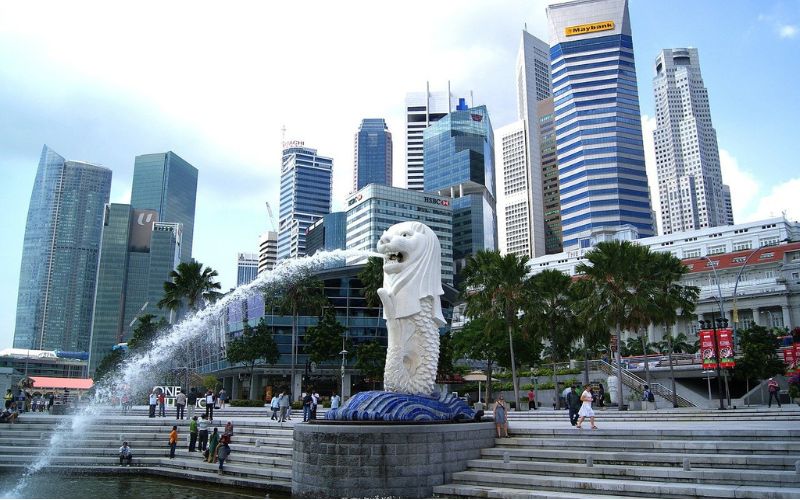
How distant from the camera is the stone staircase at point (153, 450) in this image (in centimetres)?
1853

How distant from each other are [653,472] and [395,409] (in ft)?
20.7

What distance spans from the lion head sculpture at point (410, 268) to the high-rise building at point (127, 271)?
161 m

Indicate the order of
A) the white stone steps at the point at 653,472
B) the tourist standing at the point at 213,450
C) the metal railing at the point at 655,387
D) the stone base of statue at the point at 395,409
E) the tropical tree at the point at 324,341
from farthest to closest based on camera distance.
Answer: the tropical tree at the point at 324,341
the metal railing at the point at 655,387
the tourist standing at the point at 213,450
the stone base of statue at the point at 395,409
the white stone steps at the point at 653,472

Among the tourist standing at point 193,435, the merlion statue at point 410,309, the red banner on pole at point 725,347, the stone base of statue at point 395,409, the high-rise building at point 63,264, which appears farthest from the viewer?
the high-rise building at point 63,264

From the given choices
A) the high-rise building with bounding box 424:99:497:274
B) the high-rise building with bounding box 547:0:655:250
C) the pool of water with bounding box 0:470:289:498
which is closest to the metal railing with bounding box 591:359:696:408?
the pool of water with bounding box 0:470:289:498

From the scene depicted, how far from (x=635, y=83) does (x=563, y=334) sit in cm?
11942

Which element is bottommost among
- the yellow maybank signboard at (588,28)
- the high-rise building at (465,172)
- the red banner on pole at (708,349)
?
the red banner on pole at (708,349)

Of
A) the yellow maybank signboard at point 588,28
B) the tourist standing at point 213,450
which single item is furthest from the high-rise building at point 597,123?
the tourist standing at point 213,450

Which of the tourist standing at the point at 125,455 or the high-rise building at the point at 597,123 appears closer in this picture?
the tourist standing at the point at 125,455

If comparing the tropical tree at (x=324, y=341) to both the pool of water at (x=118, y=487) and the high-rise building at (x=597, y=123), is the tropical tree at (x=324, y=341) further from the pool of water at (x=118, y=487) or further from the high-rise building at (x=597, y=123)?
the high-rise building at (x=597, y=123)

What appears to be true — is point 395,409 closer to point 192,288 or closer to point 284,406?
point 284,406

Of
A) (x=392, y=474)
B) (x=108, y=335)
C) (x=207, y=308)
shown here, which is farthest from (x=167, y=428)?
(x=108, y=335)

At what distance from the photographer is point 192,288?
174ft

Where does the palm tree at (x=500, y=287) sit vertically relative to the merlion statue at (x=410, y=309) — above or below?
above
